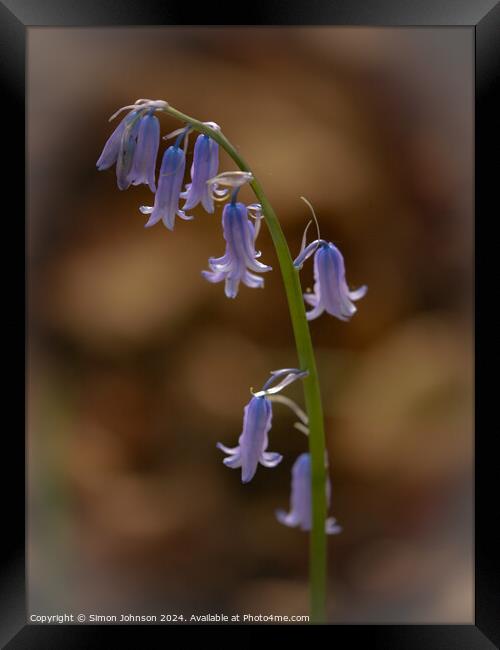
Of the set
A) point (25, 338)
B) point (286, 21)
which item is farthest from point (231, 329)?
point (286, 21)

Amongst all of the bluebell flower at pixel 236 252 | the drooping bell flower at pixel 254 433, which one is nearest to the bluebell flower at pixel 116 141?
the bluebell flower at pixel 236 252

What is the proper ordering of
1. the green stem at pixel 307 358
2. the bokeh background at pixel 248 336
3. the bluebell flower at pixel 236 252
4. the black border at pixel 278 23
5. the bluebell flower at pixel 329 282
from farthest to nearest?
the bokeh background at pixel 248 336 → the black border at pixel 278 23 → the bluebell flower at pixel 329 282 → the bluebell flower at pixel 236 252 → the green stem at pixel 307 358

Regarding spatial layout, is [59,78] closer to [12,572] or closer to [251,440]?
[251,440]

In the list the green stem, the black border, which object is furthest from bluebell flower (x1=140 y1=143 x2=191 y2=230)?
the black border

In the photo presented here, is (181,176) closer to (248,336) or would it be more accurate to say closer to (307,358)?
(307,358)

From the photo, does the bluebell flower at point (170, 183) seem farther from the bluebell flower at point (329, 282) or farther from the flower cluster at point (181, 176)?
the bluebell flower at point (329, 282)

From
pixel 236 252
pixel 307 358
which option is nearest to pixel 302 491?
pixel 307 358
